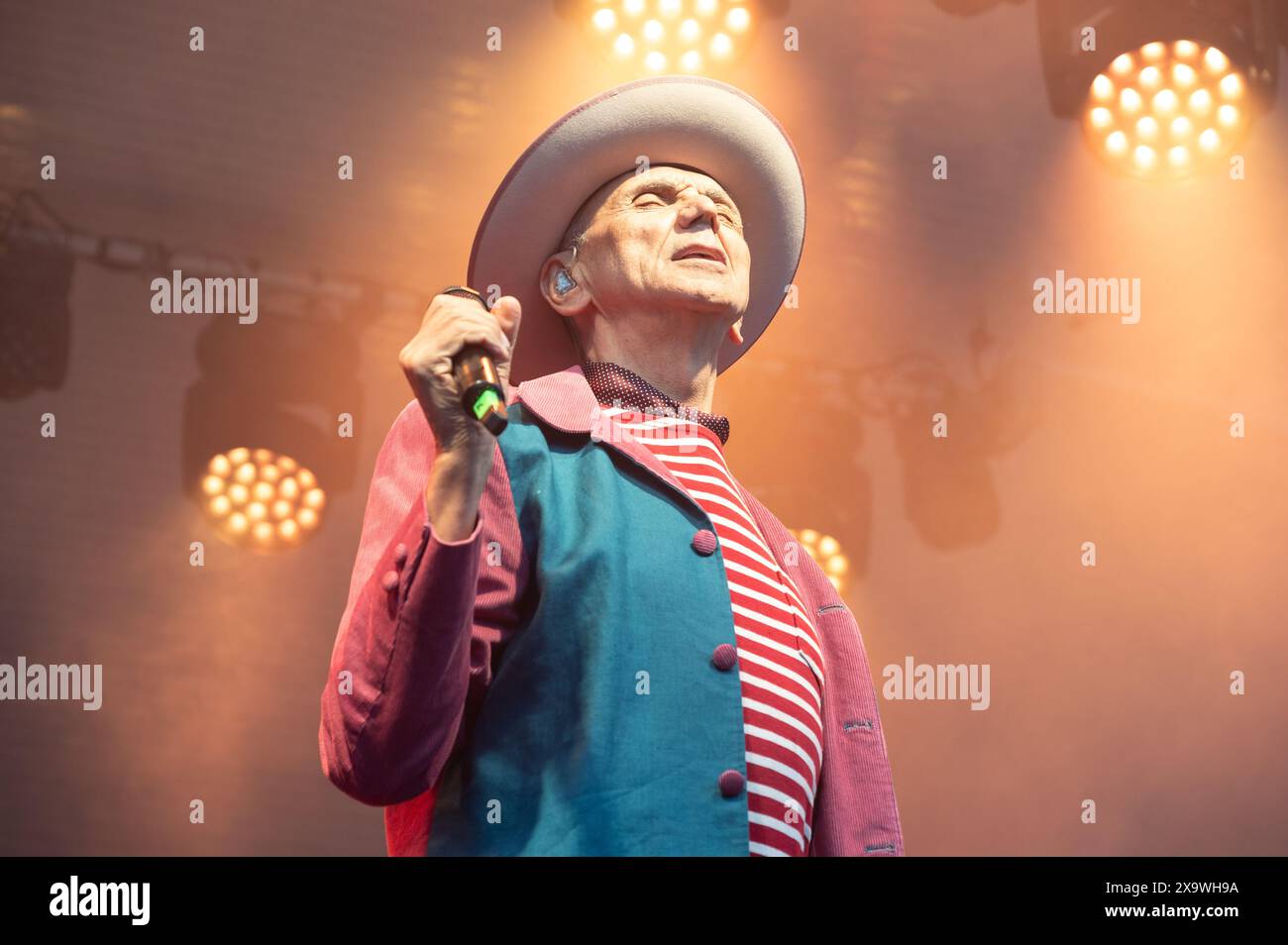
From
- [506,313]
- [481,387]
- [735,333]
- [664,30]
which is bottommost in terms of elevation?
[481,387]

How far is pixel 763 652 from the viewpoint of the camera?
1.63m

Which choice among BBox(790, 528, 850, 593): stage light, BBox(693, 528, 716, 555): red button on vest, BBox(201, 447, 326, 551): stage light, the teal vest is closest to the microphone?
the teal vest

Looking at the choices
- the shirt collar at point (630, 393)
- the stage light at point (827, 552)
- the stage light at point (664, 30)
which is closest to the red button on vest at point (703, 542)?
the shirt collar at point (630, 393)

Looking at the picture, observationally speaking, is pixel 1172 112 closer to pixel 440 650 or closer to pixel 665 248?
pixel 665 248

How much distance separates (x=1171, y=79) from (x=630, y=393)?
6.03 feet

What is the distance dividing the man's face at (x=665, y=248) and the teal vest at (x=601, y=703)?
0.35 m

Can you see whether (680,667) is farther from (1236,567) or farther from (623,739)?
(1236,567)

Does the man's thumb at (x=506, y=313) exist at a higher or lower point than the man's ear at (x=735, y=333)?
lower

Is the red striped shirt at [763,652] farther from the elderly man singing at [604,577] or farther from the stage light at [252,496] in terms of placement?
the stage light at [252,496]

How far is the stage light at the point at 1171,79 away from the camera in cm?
302

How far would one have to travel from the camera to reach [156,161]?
287 centimetres

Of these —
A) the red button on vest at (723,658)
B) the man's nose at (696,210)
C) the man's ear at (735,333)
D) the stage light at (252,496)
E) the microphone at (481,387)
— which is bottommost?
the red button on vest at (723,658)

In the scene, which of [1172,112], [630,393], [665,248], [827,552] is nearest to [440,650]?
[630,393]

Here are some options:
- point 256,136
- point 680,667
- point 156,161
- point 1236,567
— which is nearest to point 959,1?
point 1236,567
